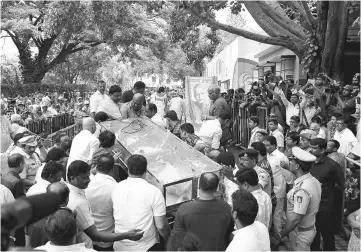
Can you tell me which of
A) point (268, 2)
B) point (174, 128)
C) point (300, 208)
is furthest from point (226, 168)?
point (268, 2)

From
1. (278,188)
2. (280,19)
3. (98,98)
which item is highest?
(280,19)

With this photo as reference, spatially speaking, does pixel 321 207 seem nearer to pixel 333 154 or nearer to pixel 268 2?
pixel 333 154

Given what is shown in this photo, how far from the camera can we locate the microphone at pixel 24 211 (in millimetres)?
1049

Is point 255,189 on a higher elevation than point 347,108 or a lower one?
lower

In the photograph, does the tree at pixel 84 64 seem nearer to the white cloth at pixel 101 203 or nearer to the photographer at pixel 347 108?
the photographer at pixel 347 108

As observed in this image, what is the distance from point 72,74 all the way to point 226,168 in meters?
38.0

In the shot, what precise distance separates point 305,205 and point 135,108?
8.98 feet

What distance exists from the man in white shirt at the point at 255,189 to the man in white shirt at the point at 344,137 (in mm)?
2931

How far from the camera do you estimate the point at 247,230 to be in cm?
280

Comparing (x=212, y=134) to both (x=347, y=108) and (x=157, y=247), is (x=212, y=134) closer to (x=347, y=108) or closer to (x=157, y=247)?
(x=347, y=108)

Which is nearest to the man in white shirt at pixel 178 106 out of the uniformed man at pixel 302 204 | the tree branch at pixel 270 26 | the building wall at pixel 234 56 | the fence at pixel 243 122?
the fence at pixel 243 122

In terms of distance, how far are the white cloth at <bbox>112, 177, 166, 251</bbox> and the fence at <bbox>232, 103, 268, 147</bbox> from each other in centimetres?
644

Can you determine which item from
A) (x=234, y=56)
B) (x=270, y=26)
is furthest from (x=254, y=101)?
(x=234, y=56)

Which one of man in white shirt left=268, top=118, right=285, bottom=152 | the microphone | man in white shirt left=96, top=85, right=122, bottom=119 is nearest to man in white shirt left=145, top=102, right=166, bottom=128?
man in white shirt left=96, top=85, right=122, bottom=119
